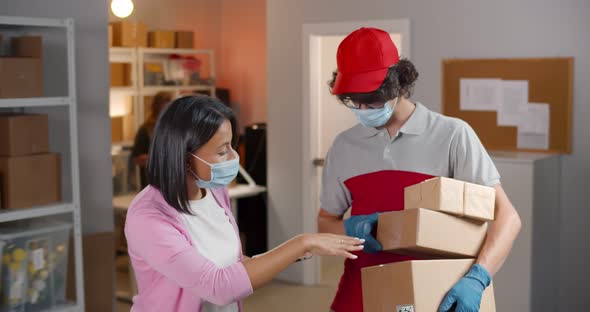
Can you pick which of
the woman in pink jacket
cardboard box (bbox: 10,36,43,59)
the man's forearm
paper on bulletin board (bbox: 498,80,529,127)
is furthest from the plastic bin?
paper on bulletin board (bbox: 498,80,529,127)

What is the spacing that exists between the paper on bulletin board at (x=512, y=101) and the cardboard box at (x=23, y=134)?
2584mm

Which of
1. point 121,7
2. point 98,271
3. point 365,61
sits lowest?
point 98,271

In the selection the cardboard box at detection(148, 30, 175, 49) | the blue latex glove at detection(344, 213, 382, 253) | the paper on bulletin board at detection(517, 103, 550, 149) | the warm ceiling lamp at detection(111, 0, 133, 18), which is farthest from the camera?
the cardboard box at detection(148, 30, 175, 49)

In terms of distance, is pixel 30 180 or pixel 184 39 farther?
pixel 184 39

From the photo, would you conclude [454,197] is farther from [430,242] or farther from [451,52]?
[451,52]

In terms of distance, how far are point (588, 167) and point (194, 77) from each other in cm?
418

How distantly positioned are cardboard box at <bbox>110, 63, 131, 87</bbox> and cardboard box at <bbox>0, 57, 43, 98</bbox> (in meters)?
3.37

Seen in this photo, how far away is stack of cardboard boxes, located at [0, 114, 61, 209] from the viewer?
3229mm

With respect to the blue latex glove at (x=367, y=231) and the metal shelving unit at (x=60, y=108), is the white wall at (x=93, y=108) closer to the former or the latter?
the metal shelving unit at (x=60, y=108)

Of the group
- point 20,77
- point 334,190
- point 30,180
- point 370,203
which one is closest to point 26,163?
point 30,180

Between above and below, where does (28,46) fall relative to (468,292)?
above

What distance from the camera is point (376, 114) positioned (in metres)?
2.12

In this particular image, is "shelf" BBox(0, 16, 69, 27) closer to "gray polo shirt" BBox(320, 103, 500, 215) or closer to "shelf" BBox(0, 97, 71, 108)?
"shelf" BBox(0, 97, 71, 108)

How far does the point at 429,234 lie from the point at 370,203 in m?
0.34
